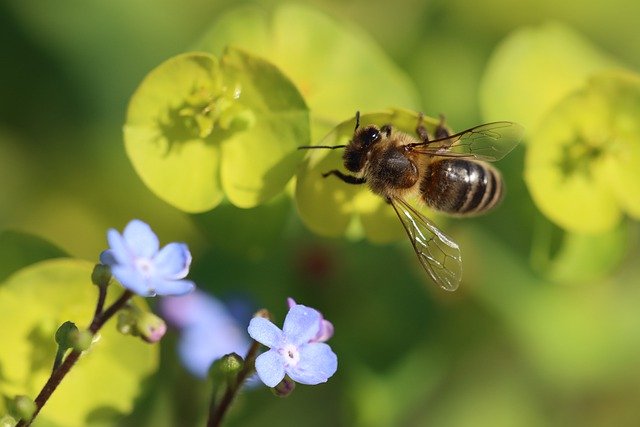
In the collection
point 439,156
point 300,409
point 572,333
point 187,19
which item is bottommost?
point 300,409

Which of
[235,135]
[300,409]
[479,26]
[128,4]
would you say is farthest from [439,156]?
[128,4]

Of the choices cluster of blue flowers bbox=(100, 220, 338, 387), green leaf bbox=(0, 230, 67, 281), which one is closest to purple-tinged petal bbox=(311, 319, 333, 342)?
cluster of blue flowers bbox=(100, 220, 338, 387)

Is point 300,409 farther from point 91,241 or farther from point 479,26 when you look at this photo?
point 479,26

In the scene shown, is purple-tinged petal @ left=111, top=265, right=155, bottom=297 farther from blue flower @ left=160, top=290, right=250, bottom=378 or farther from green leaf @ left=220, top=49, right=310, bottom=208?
blue flower @ left=160, top=290, right=250, bottom=378

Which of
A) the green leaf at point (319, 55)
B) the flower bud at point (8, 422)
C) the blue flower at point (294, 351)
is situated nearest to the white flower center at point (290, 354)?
the blue flower at point (294, 351)

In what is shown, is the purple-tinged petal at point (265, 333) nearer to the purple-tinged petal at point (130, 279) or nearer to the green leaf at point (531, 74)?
the purple-tinged petal at point (130, 279)

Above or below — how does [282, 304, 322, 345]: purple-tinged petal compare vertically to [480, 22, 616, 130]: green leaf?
below
